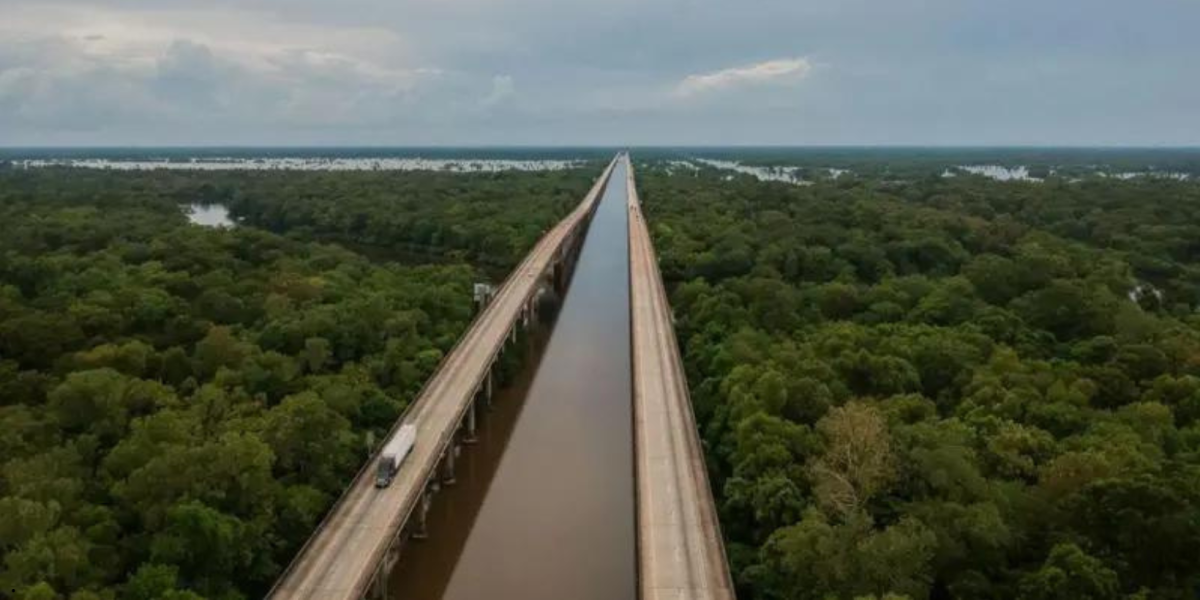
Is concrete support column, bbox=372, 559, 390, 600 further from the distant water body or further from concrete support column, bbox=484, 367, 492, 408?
the distant water body

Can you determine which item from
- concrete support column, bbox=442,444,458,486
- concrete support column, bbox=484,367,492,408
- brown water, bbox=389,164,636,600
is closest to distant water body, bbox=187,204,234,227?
brown water, bbox=389,164,636,600

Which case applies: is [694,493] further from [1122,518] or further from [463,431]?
[463,431]

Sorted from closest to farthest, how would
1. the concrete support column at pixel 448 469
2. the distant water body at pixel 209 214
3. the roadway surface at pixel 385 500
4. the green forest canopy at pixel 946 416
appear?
the green forest canopy at pixel 946 416, the roadway surface at pixel 385 500, the concrete support column at pixel 448 469, the distant water body at pixel 209 214

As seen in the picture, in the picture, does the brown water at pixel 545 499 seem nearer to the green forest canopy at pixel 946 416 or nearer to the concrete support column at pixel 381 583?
the concrete support column at pixel 381 583

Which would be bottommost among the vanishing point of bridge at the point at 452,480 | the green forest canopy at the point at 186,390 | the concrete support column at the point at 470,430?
the concrete support column at the point at 470,430

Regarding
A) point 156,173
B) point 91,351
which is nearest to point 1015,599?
point 91,351

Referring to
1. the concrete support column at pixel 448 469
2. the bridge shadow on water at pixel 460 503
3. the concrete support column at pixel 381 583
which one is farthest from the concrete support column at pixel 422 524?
the concrete support column at pixel 381 583

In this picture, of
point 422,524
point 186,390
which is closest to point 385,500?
point 422,524
